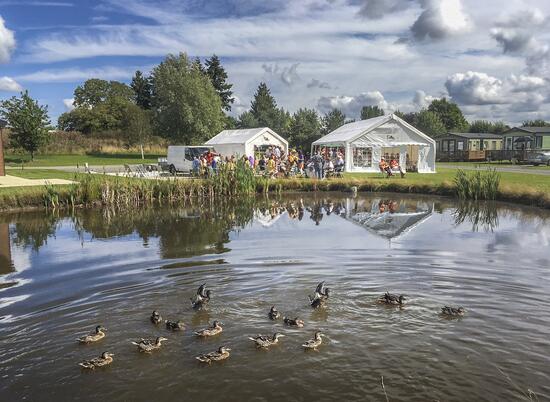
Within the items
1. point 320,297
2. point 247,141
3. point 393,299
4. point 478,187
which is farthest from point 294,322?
point 247,141

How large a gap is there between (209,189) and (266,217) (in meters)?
7.82

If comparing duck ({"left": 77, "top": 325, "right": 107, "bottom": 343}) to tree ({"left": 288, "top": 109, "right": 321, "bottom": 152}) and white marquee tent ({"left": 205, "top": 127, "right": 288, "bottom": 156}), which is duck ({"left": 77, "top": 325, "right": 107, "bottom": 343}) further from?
tree ({"left": 288, "top": 109, "right": 321, "bottom": 152})

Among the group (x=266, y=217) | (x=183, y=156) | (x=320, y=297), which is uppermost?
(x=183, y=156)

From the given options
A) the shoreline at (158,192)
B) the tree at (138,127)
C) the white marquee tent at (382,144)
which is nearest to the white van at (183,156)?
the shoreline at (158,192)

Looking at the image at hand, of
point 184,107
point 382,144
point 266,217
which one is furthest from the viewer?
point 184,107

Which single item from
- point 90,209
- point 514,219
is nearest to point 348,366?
point 514,219

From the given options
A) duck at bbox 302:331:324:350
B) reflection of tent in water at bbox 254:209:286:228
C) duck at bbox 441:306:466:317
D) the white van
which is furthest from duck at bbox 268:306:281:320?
the white van

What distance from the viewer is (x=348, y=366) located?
736 cm

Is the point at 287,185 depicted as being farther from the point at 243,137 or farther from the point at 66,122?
the point at 66,122

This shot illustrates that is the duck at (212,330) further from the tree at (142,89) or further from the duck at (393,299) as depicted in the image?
the tree at (142,89)

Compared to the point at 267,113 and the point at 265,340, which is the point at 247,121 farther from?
the point at 265,340

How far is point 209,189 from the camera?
1136 inches

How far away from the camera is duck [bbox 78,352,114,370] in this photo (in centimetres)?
736

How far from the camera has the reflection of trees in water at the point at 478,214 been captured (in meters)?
19.2
